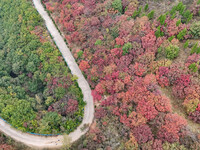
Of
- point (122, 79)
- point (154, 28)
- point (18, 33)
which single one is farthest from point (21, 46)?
point (154, 28)

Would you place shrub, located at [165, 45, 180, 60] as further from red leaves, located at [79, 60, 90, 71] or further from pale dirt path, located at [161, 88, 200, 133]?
red leaves, located at [79, 60, 90, 71]

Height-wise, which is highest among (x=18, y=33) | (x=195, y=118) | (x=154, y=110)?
(x=18, y=33)

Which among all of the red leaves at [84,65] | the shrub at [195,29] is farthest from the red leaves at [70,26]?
the shrub at [195,29]

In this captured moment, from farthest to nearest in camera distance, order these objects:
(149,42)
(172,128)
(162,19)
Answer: (162,19), (149,42), (172,128)

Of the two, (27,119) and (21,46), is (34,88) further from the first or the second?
(21,46)

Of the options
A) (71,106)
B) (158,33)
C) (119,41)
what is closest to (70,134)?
(71,106)

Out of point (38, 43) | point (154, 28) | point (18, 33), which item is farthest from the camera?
point (18, 33)

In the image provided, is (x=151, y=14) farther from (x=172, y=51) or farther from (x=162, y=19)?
(x=172, y=51)
